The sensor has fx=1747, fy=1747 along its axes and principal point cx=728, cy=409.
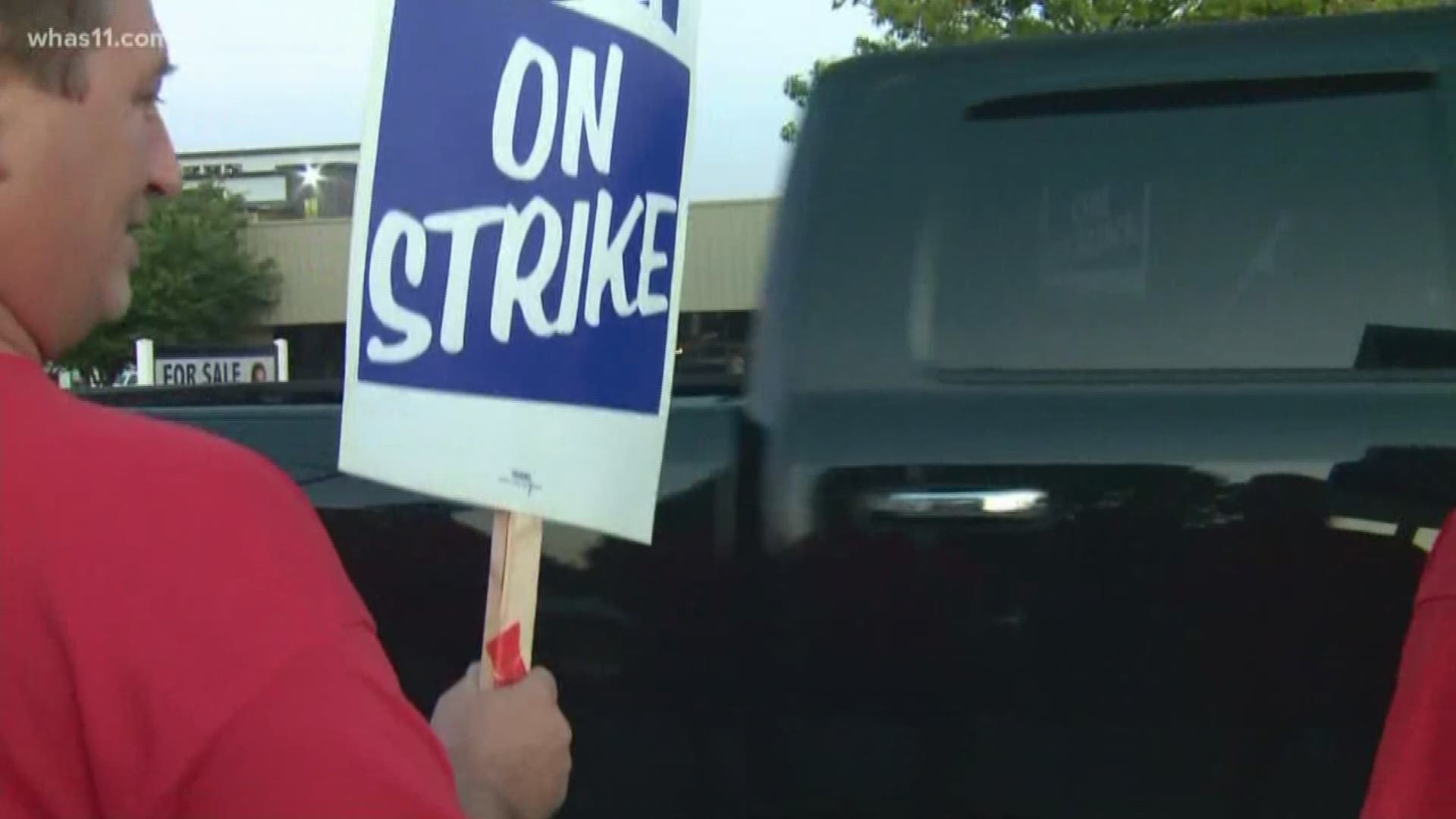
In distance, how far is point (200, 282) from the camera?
28516 millimetres

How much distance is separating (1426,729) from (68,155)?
3.11 feet

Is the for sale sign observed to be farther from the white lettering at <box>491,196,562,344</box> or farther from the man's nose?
the man's nose

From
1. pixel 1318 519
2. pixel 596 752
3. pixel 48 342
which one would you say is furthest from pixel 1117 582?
pixel 48 342

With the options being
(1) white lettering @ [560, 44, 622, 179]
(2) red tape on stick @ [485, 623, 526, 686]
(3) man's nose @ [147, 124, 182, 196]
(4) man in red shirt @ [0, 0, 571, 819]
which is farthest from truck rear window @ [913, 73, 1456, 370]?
(4) man in red shirt @ [0, 0, 571, 819]

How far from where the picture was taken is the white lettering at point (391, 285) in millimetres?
1336

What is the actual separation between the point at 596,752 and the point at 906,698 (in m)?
0.46

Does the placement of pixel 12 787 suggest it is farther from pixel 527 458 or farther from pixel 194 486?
pixel 527 458

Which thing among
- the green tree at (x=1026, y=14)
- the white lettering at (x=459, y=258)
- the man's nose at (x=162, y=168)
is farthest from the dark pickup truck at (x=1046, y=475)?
the green tree at (x=1026, y=14)

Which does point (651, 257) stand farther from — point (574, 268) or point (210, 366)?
point (210, 366)

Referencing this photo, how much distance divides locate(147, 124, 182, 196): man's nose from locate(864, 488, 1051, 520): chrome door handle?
1.43m

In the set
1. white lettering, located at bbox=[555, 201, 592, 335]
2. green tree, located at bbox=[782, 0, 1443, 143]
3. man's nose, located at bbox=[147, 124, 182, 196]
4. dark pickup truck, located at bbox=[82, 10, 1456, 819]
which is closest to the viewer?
man's nose, located at bbox=[147, 124, 182, 196]

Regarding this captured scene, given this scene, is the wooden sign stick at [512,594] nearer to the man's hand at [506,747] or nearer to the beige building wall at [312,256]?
the man's hand at [506,747]

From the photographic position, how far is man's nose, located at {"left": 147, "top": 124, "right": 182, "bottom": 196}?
3.52 feet

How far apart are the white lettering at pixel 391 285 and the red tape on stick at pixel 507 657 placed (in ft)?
0.78
